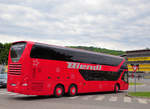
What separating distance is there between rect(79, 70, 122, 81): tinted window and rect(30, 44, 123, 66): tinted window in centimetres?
91

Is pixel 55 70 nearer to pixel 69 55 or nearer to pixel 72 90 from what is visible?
pixel 69 55

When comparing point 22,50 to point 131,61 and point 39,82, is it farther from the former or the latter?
point 131,61

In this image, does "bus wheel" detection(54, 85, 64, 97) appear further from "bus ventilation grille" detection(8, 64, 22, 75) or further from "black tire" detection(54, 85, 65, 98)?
"bus ventilation grille" detection(8, 64, 22, 75)

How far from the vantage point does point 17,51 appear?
634 inches

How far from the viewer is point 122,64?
25875 mm

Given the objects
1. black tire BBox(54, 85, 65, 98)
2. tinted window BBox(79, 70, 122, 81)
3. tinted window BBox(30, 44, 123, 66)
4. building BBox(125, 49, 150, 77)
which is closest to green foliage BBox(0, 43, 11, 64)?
→ tinted window BBox(79, 70, 122, 81)

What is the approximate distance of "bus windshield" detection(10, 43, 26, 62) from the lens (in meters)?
15.8

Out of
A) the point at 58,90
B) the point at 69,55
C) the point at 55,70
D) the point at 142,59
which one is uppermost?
the point at 142,59

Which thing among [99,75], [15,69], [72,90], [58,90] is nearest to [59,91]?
[58,90]

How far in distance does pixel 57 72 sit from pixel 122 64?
1049cm

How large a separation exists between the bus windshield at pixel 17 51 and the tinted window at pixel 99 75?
19.6 ft

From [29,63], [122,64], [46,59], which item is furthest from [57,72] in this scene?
[122,64]

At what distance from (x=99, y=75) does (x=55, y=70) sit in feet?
19.6

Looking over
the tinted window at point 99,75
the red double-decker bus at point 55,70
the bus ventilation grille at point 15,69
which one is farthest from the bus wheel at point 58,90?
the bus ventilation grille at point 15,69
